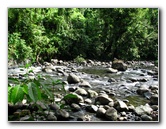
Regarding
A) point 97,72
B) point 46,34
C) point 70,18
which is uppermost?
point 70,18

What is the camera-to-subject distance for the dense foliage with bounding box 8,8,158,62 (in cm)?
235

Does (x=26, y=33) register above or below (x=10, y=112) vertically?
above

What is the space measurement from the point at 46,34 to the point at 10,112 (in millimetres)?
816

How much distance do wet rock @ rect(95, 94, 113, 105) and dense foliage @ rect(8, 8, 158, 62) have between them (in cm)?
38

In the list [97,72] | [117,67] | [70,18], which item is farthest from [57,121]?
[70,18]

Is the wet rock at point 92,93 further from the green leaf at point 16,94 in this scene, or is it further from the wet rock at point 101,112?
the green leaf at point 16,94

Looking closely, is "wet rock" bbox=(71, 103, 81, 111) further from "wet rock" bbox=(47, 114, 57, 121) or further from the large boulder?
the large boulder

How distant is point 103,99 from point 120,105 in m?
0.18

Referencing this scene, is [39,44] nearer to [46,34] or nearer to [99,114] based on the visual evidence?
[46,34]

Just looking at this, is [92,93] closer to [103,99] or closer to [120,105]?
[103,99]

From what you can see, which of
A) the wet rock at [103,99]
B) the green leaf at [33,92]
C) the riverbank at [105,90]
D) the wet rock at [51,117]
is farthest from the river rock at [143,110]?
the green leaf at [33,92]

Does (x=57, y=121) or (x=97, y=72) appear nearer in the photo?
(x=57, y=121)

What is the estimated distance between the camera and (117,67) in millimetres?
2375

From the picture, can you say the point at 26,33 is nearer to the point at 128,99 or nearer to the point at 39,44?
the point at 39,44
